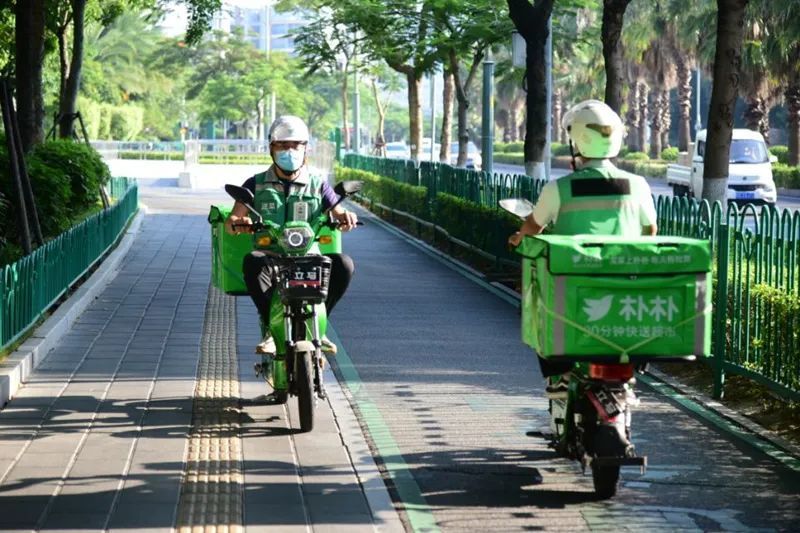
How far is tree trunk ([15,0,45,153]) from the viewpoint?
19.4 m

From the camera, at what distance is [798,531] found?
6.87 metres

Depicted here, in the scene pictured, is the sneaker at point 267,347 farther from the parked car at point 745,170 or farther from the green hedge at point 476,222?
the parked car at point 745,170

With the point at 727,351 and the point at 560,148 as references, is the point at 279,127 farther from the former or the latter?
the point at 560,148

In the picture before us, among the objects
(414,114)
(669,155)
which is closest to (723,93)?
(414,114)

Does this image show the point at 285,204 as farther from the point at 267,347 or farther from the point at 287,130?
the point at 267,347

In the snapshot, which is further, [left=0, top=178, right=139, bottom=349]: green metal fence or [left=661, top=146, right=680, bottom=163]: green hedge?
[left=661, top=146, right=680, bottom=163]: green hedge

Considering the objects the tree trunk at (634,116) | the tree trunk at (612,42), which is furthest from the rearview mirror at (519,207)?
the tree trunk at (634,116)

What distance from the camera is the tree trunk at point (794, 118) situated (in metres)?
50.3

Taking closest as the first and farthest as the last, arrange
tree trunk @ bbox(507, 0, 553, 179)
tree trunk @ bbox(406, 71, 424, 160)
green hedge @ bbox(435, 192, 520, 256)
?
green hedge @ bbox(435, 192, 520, 256)
tree trunk @ bbox(507, 0, 553, 179)
tree trunk @ bbox(406, 71, 424, 160)

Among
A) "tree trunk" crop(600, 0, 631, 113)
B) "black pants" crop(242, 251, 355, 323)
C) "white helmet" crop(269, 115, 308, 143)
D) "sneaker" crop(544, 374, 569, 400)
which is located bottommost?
"sneaker" crop(544, 374, 569, 400)

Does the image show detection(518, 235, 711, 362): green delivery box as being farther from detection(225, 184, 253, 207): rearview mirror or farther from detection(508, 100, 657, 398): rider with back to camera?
detection(225, 184, 253, 207): rearview mirror

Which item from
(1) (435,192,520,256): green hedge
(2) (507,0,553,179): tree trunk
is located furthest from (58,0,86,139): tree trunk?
(2) (507,0,553,179): tree trunk

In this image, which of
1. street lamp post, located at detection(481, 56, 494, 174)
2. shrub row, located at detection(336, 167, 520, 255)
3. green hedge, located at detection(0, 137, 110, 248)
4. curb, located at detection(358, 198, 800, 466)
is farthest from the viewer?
street lamp post, located at detection(481, 56, 494, 174)

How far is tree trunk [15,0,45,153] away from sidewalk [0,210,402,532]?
668 cm
